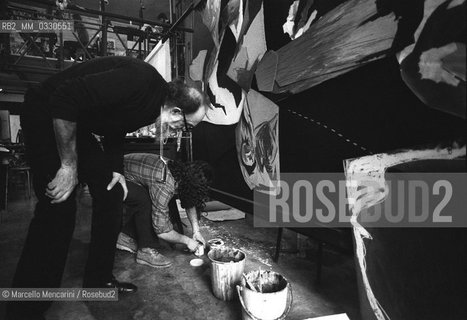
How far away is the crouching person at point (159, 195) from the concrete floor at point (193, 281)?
0.19 meters

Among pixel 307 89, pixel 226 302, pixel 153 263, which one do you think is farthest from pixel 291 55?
pixel 153 263

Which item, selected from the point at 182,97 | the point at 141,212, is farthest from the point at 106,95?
the point at 141,212

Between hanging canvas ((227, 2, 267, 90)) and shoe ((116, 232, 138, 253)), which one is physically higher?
hanging canvas ((227, 2, 267, 90))

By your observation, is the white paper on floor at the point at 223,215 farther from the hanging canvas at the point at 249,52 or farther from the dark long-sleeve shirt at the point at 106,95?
the dark long-sleeve shirt at the point at 106,95

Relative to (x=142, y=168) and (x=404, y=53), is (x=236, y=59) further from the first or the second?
(x=404, y=53)

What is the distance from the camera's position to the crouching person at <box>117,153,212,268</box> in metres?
2.19

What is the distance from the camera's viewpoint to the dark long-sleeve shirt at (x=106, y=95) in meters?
1.36

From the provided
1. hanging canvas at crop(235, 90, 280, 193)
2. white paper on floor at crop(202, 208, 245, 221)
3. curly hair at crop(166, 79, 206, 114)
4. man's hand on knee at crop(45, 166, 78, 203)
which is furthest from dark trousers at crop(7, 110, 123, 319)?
white paper on floor at crop(202, 208, 245, 221)

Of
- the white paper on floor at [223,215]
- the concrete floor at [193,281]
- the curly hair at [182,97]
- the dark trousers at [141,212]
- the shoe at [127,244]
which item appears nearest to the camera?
the concrete floor at [193,281]

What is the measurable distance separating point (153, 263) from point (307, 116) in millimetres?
1689

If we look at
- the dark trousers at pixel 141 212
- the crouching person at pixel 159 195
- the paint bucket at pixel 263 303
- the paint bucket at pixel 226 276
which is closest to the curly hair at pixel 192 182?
the crouching person at pixel 159 195

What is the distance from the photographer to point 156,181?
7.38ft

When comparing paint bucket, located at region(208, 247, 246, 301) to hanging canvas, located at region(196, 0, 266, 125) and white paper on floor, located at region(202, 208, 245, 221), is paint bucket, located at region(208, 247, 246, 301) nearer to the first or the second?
hanging canvas, located at region(196, 0, 266, 125)

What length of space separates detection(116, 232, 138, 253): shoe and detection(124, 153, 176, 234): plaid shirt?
19.6 inches
